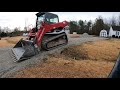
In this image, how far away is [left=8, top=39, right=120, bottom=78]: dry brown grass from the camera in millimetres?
5558

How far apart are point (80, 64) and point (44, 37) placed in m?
2.33

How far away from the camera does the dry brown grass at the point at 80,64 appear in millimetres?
5558

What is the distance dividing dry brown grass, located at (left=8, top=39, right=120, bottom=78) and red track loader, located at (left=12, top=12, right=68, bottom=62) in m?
0.64

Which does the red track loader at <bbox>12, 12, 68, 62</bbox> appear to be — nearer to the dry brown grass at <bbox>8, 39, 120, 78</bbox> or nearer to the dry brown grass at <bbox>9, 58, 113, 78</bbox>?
the dry brown grass at <bbox>8, 39, 120, 78</bbox>

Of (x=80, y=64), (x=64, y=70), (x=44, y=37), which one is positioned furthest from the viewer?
(x=44, y=37)

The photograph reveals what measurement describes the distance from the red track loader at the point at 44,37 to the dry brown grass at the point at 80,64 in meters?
0.64

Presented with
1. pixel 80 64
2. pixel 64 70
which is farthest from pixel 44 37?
pixel 64 70

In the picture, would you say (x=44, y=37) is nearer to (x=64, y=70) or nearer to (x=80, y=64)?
(x=80, y=64)

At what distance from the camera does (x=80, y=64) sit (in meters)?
6.61
